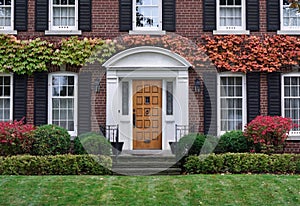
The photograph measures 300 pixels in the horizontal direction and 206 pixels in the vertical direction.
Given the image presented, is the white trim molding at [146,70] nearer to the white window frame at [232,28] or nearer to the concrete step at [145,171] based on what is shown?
the white window frame at [232,28]

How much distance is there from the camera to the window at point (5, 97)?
51.0 ft

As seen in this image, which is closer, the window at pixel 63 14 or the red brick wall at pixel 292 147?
the red brick wall at pixel 292 147

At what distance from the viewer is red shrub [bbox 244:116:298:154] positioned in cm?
1405

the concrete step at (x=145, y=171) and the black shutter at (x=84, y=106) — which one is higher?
the black shutter at (x=84, y=106)

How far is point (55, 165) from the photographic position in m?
13.0

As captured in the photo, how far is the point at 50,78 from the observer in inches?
613

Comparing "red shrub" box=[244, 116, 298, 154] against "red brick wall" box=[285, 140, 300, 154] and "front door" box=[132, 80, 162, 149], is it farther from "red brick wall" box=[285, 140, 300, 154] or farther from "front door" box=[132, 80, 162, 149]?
"front door" box=[132, 80, 162, 149]

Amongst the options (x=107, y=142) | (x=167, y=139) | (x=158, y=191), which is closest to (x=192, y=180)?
(x=158, y=191)

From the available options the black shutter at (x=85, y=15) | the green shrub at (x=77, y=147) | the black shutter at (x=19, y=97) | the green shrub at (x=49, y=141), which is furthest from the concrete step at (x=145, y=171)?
the black shutter at (x=85, y=15)

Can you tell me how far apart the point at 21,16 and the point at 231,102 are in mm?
7303

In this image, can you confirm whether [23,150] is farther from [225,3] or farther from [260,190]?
[225,3]

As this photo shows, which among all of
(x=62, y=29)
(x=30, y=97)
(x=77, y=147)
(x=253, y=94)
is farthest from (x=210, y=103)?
(x=30, y=97)

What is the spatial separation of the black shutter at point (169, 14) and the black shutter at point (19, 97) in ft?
15.8

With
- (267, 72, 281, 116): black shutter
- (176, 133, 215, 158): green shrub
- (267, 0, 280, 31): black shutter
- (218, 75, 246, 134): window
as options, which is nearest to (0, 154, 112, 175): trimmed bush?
(176, 133, 215, 158): green shrub
